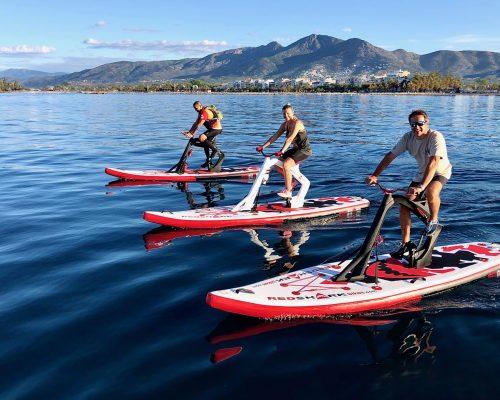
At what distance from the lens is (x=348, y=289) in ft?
23.6

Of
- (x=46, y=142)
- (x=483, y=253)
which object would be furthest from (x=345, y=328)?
(x=46, y=142)

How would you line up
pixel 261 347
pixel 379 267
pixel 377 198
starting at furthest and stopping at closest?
1. pixel 377 198
2. pixel 379 267
3. pixel 261 347

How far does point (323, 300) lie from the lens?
22.5ft

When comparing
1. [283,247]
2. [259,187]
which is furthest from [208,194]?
[283,247]

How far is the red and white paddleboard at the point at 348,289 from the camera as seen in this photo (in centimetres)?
670

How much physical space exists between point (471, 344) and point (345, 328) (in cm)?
163

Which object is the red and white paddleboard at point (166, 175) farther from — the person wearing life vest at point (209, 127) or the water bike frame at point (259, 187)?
the water bike frame at point (259, 187)

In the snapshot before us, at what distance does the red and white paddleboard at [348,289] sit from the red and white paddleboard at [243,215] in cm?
384

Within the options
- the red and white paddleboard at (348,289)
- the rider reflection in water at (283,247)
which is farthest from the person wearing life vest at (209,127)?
the red and white paddleboard at (348,289)

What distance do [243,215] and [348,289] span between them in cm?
502

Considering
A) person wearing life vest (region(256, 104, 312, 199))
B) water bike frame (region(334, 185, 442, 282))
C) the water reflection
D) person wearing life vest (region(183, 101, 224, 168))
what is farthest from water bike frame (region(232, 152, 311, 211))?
person wearing life vest (region(183, 101, 224, 168))

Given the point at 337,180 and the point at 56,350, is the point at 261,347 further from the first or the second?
the point at 337,180

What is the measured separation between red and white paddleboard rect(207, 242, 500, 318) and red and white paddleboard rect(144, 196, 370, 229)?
3841mm

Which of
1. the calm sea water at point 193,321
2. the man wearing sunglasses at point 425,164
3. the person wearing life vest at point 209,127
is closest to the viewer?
the calm sea water at point 193,321
